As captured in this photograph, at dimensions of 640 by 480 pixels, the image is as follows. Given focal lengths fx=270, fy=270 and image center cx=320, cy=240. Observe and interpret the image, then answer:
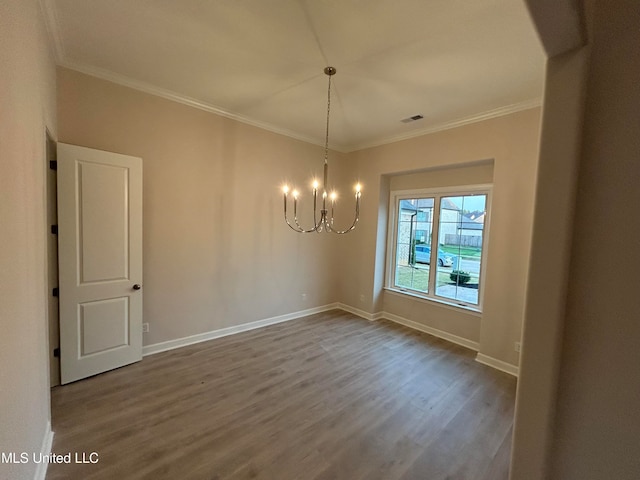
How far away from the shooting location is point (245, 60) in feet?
8.21

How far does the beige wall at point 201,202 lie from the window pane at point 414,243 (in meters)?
1.73

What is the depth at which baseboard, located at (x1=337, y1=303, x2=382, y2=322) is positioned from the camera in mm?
4797

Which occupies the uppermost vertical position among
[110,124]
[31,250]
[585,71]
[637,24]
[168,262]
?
[110,124]

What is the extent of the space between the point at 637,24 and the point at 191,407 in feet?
11.1

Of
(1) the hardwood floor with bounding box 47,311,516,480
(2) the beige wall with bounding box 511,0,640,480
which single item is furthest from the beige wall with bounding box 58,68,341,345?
(2) the beige wall with bounding box 511,0,640,480

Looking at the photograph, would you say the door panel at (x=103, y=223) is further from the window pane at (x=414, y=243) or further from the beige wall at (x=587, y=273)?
the window pane at (x=414, y=243)

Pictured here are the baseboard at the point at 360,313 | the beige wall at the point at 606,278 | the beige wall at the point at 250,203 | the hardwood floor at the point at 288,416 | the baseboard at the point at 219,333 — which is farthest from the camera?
the baseboard at the point at 360,313

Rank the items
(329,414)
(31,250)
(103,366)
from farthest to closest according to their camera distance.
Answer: (103,366), (329,414), (31,250)

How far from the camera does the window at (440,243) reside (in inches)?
151

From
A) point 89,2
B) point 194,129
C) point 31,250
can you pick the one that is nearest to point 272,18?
point 89,2

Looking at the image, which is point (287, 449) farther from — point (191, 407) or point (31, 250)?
point (31, 250)

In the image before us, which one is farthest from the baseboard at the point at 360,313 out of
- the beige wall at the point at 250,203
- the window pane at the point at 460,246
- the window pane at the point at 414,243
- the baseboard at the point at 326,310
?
the window pane at the point at 460,246

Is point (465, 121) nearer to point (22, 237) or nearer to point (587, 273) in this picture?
point (587, 273)

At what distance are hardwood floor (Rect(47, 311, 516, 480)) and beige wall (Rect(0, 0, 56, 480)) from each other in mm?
521
